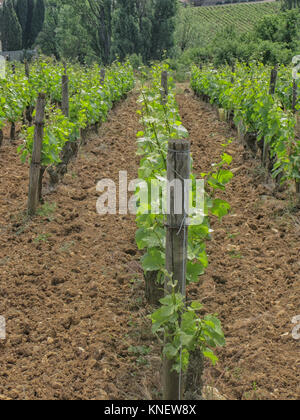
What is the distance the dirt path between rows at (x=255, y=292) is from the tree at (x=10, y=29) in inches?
1521

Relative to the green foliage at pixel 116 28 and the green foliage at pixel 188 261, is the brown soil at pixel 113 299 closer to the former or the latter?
the green foliage at pixel 188 261

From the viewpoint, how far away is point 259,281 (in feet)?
13.8

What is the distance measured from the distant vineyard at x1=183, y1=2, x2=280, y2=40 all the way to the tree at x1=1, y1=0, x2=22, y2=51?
29750 millimetres

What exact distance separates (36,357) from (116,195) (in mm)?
3569

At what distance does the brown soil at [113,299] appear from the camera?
3.04 meters

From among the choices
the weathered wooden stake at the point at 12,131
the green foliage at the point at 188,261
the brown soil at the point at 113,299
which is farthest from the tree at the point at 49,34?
the green foliage at the point at 188,261

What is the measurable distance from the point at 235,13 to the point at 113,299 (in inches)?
2887

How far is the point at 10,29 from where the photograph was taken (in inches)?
1582

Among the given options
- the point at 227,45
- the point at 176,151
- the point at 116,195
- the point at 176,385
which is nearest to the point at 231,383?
the point at 176,385

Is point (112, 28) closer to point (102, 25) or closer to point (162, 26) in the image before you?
point (102, 25)

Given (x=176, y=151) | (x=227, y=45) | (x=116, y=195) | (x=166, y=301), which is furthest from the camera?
(x=227, y=45)

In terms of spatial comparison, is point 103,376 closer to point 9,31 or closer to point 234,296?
point 234,296

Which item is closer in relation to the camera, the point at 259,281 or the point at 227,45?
the point at 259,281

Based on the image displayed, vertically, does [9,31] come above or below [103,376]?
above
